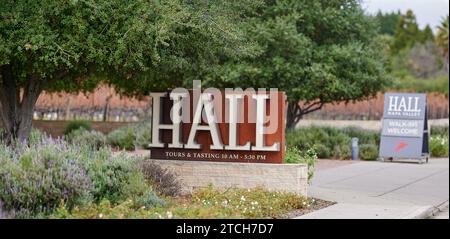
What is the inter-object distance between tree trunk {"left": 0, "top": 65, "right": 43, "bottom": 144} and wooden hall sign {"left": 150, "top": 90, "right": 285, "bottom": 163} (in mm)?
2414

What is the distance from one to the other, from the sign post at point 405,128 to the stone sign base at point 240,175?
11.7 m

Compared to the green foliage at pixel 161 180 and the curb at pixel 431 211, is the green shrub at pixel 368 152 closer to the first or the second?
the curb at pixel 431 211

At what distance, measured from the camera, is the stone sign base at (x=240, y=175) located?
13.5 m

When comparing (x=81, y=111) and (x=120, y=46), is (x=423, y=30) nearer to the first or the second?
(x=81, y=111)

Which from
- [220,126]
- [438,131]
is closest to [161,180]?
[220,126]

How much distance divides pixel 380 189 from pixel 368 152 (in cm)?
915

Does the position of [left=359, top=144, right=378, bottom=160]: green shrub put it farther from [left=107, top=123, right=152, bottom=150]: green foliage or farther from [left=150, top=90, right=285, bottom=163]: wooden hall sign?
[left=150, top=90, right=285, bottom=163]: wooden hall sign

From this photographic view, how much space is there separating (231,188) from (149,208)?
2945mm

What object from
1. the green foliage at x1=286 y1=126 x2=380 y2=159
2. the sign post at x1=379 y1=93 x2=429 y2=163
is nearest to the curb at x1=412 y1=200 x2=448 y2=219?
the green foliage at x1=286 y1=126 x2=380 y2=159

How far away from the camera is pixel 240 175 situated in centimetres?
1362

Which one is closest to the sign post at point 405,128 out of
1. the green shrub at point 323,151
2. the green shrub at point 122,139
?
the green shrub at point 323,151

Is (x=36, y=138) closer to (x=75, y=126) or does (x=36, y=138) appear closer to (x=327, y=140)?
(x=327, y=140)

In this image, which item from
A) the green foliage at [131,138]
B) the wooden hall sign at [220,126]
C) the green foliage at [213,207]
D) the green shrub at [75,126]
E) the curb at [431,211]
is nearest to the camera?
the green foliage at [213,207]

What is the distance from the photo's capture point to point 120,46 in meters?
12.6
